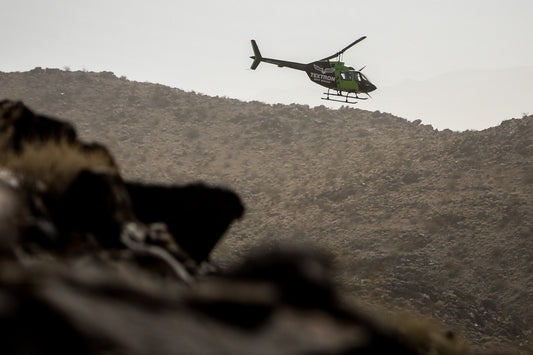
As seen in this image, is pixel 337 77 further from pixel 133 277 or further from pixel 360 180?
pixel 133 277

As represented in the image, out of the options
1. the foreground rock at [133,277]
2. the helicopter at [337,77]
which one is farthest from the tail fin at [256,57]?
the foreground rock at [133,277]

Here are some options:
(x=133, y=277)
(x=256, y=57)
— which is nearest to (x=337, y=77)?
(x=256, y=57)

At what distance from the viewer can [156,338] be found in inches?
171

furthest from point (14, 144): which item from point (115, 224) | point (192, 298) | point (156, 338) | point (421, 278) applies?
point (421, 278)

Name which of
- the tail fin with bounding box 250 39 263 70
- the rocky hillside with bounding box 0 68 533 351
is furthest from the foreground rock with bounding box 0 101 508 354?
the tail fin with bounding box 250 39 263 70

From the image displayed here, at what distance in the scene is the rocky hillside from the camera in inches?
988

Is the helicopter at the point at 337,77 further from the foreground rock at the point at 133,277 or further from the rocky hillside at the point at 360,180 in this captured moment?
the foreground rock at the point at 133,277

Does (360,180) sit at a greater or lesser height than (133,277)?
greater

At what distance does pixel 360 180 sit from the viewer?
36.8m

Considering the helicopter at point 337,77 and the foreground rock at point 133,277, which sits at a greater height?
the helicopter at point 337,77

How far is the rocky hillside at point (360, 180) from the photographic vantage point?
25.1 meters

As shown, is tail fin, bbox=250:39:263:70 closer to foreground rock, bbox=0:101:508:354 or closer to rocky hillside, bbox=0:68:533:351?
rocky hillside, bbox=0:68:533:351

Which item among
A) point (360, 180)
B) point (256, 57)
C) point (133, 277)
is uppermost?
point (256, 57)

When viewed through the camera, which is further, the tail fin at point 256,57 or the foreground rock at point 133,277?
the tail fin at point 256,57
